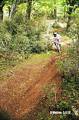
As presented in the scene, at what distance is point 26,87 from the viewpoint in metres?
18.0

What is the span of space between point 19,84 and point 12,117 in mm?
2803

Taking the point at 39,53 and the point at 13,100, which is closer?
the point at 13,100

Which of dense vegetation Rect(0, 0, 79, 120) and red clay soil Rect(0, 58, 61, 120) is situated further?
red clay soil Rect(0, 58, 61, 120)

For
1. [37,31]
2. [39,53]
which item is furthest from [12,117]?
[37,31]


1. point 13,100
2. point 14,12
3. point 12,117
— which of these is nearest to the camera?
point 12,117

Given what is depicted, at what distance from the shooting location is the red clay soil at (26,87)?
16562 millimetres

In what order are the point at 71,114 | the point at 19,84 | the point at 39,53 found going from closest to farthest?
1. the point at 71,114
2. the point at 19,84
3. the point at 39,53

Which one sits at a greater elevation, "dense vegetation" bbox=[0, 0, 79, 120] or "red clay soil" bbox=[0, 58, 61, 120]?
"dense vegetation" bbox=[0, 0, 79, 120]

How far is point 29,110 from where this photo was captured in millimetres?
16109

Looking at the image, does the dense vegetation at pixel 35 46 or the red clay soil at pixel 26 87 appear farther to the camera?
the red clay soil at pixel 26 87

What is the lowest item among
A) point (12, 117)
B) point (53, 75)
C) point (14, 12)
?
point (12, 117)

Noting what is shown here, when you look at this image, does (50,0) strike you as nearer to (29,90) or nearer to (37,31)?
(37,31)

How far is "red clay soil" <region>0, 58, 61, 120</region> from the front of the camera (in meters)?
16.6

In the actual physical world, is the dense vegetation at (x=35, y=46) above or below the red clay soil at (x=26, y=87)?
above
